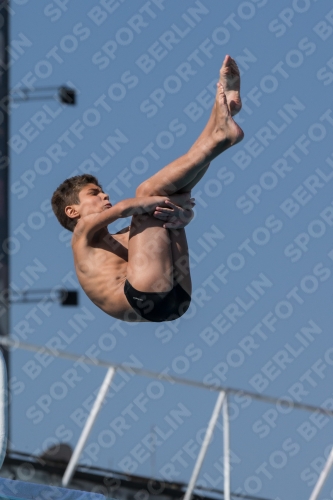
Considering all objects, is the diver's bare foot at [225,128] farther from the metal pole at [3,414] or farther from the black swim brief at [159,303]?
the metal pole at [3,414]

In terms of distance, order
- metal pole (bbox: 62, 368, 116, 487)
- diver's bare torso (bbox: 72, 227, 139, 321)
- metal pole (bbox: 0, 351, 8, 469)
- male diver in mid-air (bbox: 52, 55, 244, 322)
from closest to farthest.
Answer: metal pole (bbox: 0, 351, 8, 469)
male diver in mid-air (bbox: 52, 55, 244, 322)
diver's bare torso (bbox: 72, 227, 139, 321)
metal pole (bbox: 62, 368, 116, 487)

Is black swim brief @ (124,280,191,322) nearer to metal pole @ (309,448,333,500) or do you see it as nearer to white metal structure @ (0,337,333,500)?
white metal structure @ (0,337,333,500)

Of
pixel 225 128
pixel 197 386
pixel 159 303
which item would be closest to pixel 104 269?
pixel 159 303

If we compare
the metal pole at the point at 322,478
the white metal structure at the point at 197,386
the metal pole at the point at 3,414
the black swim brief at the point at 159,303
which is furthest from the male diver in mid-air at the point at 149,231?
the metal pole at the point at 322,478

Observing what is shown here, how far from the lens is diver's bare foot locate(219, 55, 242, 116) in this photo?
5.07 metres

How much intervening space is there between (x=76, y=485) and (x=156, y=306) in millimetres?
2816

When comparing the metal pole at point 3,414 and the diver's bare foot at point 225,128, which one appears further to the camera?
the diver's bare foot at point 225,128

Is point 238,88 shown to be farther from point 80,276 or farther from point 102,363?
point 102,363

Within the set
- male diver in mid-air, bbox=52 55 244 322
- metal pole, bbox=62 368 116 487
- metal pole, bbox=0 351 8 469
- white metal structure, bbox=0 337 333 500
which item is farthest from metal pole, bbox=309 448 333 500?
metal pole, bbox=0 351 8 469

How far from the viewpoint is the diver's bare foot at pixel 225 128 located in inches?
190

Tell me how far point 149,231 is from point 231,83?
95 centimetres

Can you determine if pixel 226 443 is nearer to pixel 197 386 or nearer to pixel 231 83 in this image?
pixel 197 386

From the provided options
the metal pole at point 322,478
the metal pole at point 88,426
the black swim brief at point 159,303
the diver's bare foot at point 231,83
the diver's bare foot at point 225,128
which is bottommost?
the metal pole at point 88,426

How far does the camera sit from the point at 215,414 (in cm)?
686
